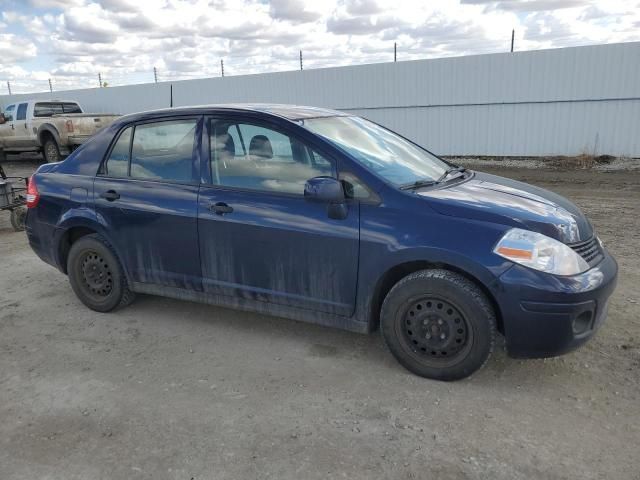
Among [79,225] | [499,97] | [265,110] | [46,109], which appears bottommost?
[79,225]

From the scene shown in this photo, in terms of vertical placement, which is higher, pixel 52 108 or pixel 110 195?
pixel 52 108

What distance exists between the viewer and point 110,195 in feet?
14.3

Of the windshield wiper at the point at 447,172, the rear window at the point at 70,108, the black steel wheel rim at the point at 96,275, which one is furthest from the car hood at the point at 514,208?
the rear window at the point at 70,108

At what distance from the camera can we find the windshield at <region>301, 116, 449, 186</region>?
144 inches

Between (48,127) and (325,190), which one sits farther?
(48,127)

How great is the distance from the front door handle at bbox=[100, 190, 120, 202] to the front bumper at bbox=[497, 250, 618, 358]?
3.00 metres

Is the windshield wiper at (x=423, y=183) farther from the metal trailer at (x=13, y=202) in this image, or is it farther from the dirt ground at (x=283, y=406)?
the metal trailer at (x=13, y=202)

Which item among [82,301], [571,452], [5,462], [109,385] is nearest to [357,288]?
[571,452]

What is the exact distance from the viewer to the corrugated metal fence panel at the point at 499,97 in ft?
41.7

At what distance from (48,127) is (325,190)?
14077mm

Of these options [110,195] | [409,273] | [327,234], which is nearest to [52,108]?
[110,195]

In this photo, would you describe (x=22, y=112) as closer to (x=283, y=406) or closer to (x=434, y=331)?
(x=283, y=406)

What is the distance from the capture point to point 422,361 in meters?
3.41

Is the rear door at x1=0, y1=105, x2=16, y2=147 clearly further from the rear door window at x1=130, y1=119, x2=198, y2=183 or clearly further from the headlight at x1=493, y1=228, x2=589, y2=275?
the headlight at x1=493, y1=228, x2=589, y2=275
